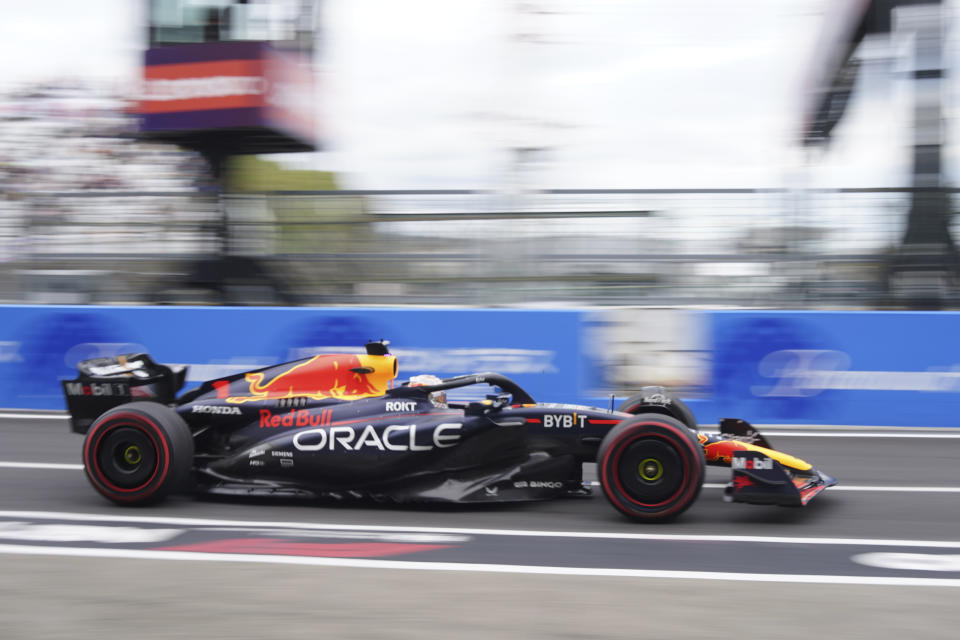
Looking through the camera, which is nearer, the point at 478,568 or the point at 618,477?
the point at 478,568

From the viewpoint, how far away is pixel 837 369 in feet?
29.1

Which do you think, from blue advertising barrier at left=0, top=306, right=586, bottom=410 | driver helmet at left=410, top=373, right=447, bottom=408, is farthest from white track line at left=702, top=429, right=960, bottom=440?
driver helmet at left=410, top=373, right=447, bottom=408

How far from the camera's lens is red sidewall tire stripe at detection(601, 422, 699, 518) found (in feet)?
17.1

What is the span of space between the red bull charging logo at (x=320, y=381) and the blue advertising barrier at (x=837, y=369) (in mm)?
3986

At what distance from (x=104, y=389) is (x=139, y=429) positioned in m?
0.65

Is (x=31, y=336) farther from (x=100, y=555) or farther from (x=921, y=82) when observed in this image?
(x=921, y=82)

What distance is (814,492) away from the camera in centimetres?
545

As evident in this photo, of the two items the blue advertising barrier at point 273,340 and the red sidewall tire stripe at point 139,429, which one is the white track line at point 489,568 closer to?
the red sidewall tire stripe at point 139,429

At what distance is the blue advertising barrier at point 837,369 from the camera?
8.80m

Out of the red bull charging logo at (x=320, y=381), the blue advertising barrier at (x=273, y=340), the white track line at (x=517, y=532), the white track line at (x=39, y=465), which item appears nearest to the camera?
the white track line at (x=517, y=532)

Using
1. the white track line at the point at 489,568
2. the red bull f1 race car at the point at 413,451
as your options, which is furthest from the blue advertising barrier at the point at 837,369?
the white track line at the point at 489,568

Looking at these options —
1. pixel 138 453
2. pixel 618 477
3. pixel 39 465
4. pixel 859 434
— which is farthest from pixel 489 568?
pixel 859 434

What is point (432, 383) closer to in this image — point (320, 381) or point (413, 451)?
point (413, 451)

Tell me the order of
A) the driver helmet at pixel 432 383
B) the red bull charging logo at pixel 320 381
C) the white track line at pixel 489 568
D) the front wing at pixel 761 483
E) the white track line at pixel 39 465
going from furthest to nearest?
the white track line at pixel 39 465, the red bull charging logo at pixel 320 381, the driver helmet at pixel 432 383, the front wing at pixel 761 483, the white track line at pixel 489 568
